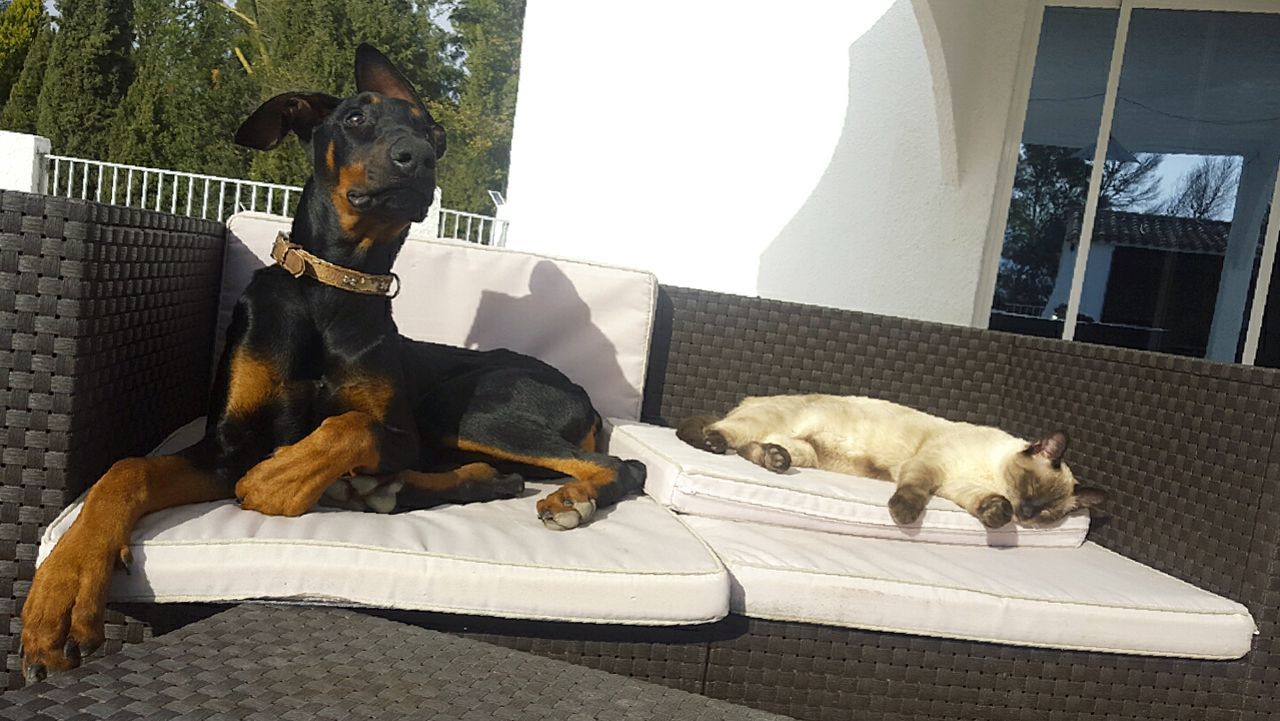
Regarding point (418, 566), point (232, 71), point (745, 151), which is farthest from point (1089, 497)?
point (232, 71)

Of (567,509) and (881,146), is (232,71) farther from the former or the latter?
(567,509)

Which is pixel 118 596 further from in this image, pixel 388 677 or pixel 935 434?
pixel 935 434

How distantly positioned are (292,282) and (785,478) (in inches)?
46.7

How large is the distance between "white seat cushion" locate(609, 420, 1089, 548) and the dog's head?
81cm

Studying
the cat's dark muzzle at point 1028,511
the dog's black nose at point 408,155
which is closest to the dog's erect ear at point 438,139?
the dog's black nose at point 408,155

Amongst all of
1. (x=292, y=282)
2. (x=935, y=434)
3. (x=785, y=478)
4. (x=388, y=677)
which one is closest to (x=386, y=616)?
(x=388, y=677)

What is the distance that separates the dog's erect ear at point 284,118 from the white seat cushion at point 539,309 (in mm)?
565

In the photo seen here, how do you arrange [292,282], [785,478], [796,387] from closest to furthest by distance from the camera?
[292,282], [785,478], [796,387]

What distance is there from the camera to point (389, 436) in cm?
198

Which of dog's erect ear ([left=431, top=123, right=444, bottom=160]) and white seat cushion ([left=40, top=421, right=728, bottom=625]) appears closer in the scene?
white seat cushion ([left=40, top=421, right=728, bottom=625])

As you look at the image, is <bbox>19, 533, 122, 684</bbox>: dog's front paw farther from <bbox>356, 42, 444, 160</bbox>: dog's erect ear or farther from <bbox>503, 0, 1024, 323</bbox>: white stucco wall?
<bbox>503, 0, 1024, 323</bbox>: white stucco wall

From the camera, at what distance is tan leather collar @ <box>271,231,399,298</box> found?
6.58 feet

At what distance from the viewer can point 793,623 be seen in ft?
6.08

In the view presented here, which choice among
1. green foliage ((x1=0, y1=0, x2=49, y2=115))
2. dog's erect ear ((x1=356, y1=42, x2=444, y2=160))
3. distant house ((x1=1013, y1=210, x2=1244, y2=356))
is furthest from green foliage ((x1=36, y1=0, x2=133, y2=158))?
dog's erect ear ((x1=356, y1=42, x2=444, y2=160))
